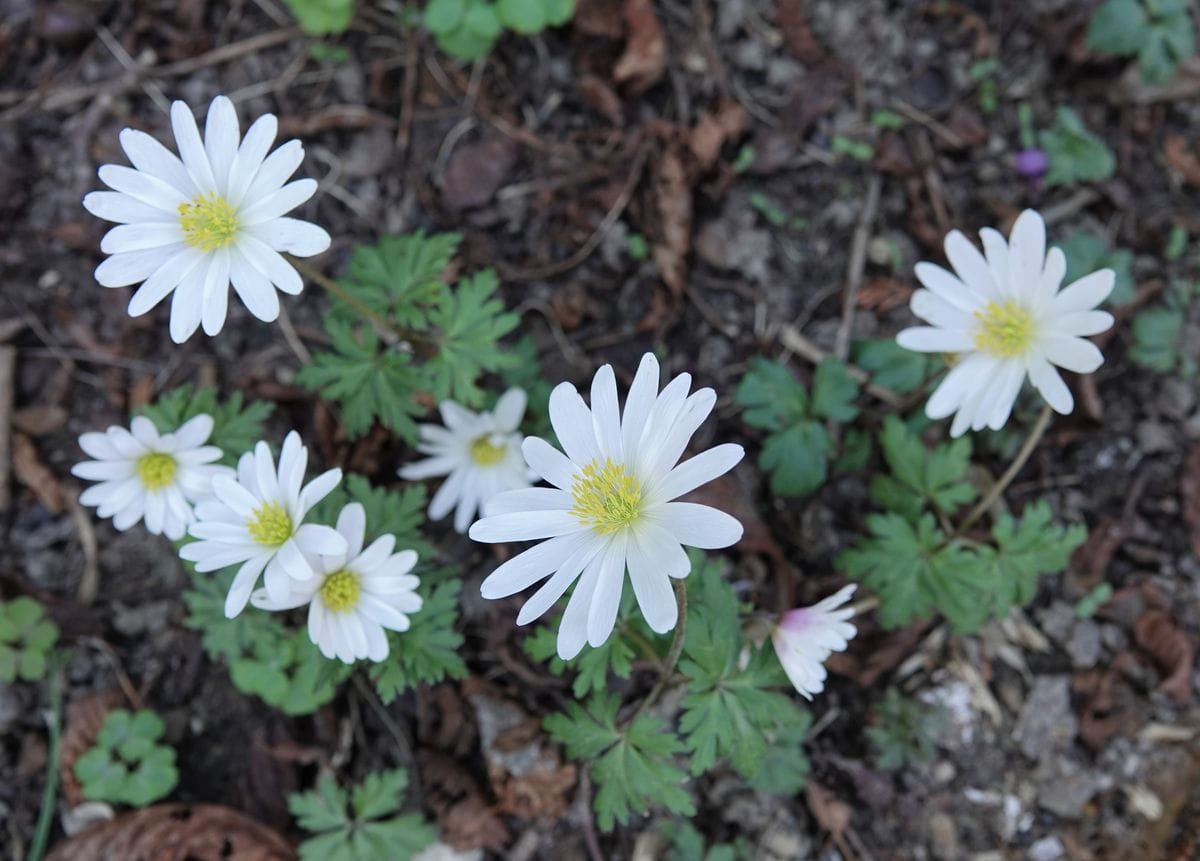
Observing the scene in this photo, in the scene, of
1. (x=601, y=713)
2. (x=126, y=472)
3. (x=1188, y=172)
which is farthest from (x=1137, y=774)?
(x=126, y=472)

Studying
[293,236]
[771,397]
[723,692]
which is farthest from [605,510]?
[771,397]

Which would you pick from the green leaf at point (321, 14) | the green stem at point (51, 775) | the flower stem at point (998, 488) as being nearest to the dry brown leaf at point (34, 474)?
the green stem at point (51, 775)

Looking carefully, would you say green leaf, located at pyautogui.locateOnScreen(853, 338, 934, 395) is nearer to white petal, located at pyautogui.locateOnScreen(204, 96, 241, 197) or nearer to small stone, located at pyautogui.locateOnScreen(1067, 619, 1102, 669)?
small stone, located at pyautogui.locateOnScreen(1067, 619, 1102, 669)

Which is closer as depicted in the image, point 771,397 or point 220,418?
point 220,418

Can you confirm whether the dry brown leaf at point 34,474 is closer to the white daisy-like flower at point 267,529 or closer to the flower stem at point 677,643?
the white daisy-like flower at point 267,529

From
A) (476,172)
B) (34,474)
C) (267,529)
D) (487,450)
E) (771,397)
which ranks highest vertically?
(476,172)

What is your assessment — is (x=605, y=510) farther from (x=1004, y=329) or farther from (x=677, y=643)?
(x=1004, y=329)

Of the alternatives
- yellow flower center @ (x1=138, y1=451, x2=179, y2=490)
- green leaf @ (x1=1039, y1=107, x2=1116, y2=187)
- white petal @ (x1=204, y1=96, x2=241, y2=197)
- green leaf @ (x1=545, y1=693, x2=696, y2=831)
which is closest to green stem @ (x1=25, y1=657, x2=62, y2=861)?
yellow flower center @ (x1=138, y1=451, x2=179, y2=490)
